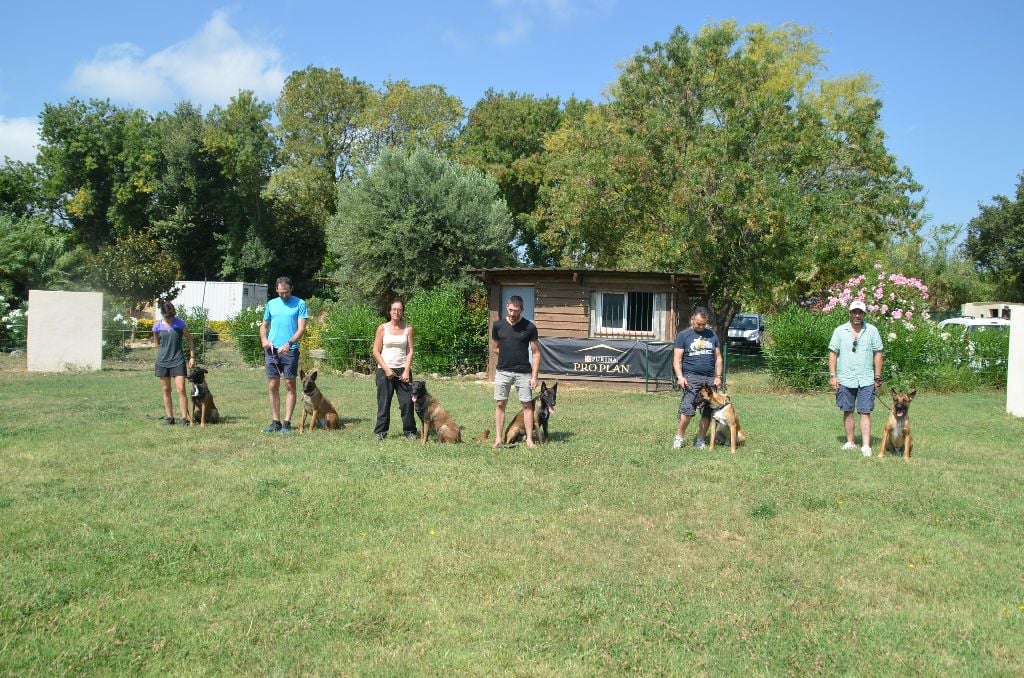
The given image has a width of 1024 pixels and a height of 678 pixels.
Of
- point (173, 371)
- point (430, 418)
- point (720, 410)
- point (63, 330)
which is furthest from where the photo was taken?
point (63, 330)

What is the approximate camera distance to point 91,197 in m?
44.2

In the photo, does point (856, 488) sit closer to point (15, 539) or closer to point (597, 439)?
point (597, 439)

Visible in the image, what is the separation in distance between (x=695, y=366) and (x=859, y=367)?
1809mm

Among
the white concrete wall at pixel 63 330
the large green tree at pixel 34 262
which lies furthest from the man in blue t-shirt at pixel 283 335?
the large green tree at pixel 34 262

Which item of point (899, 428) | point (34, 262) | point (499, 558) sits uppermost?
point (34, 262)

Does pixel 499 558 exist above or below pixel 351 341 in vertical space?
below

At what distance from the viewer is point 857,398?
8.81 meters

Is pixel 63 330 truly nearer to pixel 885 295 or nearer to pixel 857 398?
pixel 857 398

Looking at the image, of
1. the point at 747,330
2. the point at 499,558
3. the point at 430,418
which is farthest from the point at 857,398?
the point at 747,330

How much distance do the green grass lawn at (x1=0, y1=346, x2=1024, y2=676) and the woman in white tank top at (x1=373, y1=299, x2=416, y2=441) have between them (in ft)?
0.99

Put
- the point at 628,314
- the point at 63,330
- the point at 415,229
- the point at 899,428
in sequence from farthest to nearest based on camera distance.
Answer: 1. the point at 415,229
2. the point at 628,314
3. the point at 63,330
4. the point at 899,428

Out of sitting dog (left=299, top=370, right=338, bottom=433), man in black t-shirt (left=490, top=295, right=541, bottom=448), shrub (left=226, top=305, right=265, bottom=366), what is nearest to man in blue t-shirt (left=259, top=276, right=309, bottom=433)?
sitting dog (left=299, top=370, right=338, bottom=433)

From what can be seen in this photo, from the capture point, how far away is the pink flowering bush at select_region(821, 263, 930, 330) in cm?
2028

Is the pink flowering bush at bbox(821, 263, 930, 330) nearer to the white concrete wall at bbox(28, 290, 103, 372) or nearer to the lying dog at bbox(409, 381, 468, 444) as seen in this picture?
the lying dog at bbox(409, 381, 468, 444)
